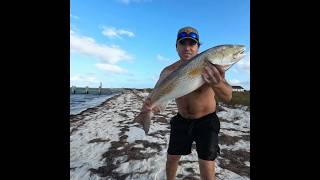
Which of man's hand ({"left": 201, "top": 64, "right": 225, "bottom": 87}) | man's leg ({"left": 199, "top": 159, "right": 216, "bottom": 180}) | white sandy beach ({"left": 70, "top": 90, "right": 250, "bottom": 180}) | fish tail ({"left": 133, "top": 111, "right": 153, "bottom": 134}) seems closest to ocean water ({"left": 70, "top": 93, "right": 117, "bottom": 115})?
white sandy beach ({"left": 70, "top": 90, "right": 250, "bottom": 180})

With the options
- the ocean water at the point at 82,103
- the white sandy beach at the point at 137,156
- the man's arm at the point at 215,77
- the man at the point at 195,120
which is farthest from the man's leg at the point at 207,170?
the ocean water at the point at 82,103

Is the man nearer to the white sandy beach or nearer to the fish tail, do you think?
the fish tail

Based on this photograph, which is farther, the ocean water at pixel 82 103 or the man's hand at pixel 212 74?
the ocean water at pixel 82 103

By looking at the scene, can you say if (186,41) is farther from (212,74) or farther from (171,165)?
(171,165)

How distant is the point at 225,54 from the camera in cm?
416

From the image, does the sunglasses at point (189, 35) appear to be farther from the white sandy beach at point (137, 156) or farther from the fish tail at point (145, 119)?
the white sandy beach at point (137, 156)

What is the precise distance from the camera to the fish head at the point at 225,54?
4.17m

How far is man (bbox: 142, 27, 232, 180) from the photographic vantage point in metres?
4.71

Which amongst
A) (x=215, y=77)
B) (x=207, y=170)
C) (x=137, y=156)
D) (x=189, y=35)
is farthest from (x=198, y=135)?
(x=137, y=156)
